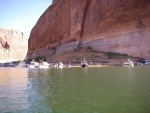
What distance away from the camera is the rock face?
228 feet

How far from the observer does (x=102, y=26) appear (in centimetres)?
8044

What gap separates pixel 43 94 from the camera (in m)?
20.3

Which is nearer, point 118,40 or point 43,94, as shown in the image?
point 43,94

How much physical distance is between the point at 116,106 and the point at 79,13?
82224mm

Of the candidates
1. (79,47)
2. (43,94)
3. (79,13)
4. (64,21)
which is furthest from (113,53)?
(43,94)

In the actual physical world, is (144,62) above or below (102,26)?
below

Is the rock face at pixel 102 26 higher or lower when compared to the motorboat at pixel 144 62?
higher

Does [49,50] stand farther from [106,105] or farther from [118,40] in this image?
[106,105]

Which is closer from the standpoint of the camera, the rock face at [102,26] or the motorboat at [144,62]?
the motorboat at [144,62]

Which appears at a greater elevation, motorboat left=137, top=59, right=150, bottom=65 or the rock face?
the rock face

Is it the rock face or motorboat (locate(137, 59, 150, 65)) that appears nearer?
motorboat (locate(137, 59, 150, 65))

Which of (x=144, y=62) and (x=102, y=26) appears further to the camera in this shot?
(x=102, y=26)

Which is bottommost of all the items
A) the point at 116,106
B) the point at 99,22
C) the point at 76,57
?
the point at 116,106

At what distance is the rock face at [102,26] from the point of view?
6950 centimetres
